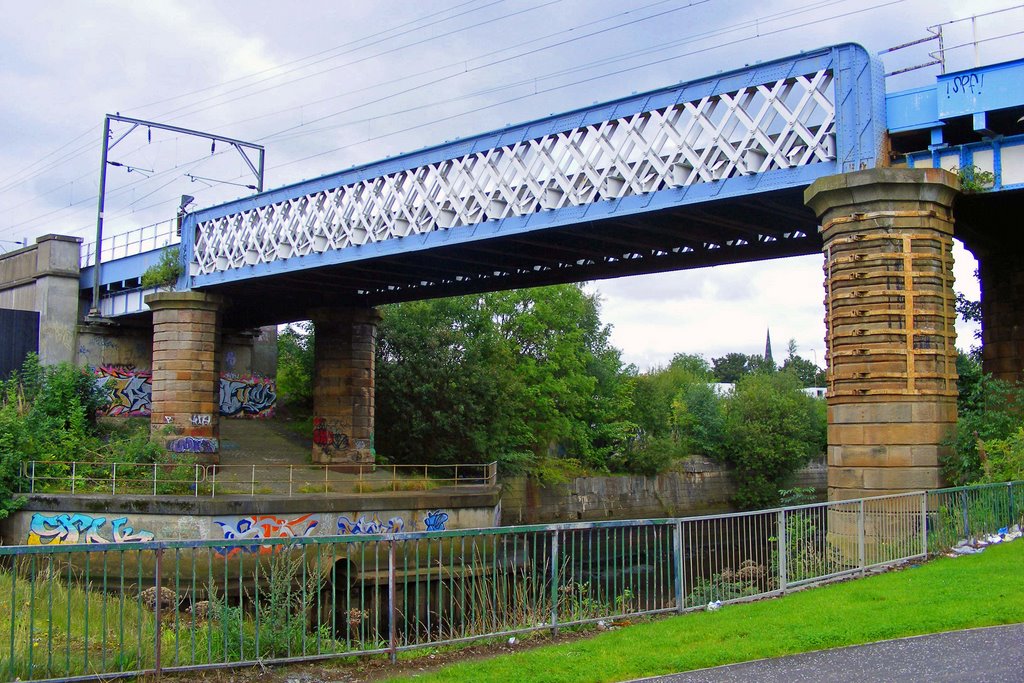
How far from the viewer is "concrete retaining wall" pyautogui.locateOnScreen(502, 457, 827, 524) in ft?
139

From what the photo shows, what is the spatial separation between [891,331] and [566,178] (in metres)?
8.37

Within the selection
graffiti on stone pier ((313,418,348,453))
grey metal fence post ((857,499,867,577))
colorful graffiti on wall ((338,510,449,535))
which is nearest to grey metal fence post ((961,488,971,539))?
grey metal fence post ((857,499,867,577))

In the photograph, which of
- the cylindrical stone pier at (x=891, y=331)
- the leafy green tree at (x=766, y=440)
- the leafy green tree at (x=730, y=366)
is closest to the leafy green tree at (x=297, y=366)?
the leafy green tree at (x=766, y=440)

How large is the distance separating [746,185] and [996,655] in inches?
455

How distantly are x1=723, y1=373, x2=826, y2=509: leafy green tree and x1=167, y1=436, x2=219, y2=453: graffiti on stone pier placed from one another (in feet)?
103

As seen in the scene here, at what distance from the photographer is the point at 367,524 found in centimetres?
2489

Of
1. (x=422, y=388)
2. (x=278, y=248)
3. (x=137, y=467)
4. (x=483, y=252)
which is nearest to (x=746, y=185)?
(x=483, y=252)

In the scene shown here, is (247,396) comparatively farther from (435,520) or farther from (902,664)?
(902,664)

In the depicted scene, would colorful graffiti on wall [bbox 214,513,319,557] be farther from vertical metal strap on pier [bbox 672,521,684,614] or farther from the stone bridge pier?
vertical metal strap on pier [bbox 672,521,684,614]

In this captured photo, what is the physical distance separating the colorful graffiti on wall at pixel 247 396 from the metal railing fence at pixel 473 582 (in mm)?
24871

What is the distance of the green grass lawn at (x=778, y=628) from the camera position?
7.83 m

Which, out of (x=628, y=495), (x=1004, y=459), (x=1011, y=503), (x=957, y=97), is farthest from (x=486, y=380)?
(x=1011, y=503)

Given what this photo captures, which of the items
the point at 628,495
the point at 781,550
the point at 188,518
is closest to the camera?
the point at 781,550

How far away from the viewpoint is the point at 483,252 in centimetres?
2525
